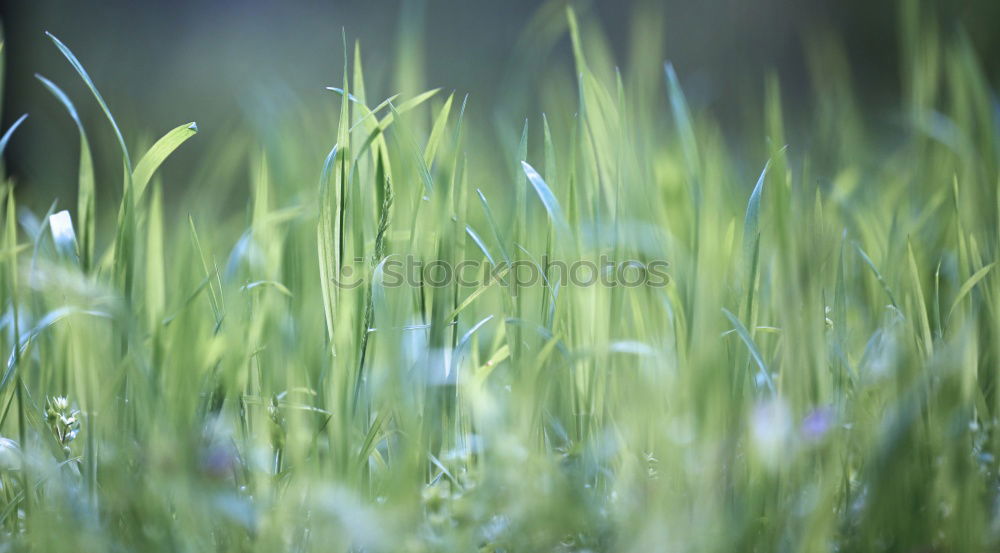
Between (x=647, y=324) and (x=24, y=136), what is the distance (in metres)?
2.44

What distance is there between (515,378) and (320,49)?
2.34m

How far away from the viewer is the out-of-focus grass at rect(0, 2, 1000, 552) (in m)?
0.53

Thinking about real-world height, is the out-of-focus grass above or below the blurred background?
below

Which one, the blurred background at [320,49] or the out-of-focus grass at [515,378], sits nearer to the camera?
the out-of-focus grass at [515,378]

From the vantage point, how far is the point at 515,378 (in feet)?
2.28

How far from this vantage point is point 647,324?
0.74 meters

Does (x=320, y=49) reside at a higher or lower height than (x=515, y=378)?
higher

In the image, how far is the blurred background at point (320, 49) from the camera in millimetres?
2492

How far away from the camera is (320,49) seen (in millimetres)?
2777

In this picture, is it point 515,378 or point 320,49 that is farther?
point 320,49

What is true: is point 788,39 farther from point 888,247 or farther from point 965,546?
point 965,546

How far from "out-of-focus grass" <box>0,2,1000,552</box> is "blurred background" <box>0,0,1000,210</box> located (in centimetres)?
164

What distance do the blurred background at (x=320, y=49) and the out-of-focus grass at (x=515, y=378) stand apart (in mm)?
1643

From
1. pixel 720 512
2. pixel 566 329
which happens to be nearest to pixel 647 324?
pixel 566 329
